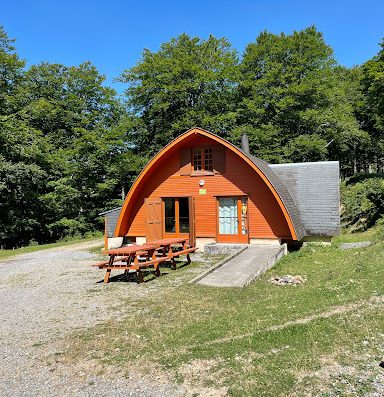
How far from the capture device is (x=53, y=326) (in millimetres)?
6418

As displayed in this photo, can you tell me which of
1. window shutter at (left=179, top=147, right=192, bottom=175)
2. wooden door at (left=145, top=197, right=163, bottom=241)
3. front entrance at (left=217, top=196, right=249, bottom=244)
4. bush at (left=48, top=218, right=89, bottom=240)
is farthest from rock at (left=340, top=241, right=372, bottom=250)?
bush at (left=48, top=218, right=89, bottom=240)

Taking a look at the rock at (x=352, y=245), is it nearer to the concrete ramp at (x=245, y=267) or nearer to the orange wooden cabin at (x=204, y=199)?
the orange wooden cabin at (x=204, y=199)

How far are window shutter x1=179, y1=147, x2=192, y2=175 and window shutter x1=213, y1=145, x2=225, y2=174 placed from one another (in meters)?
1.12

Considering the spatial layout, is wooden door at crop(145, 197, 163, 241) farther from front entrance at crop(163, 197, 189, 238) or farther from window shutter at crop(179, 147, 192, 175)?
window shutter at crop(179, 147, 192, 175)

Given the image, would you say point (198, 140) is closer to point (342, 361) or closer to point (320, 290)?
point (320, 290)

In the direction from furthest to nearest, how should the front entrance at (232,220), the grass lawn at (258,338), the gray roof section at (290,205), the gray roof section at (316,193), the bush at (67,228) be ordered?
1. the bush at (67,228)
2. the front entrance at (232,220)
3. the gray roof section at (316,193)
4. the gray roof section at (290,205)
5. the grass lawn at (258,338)

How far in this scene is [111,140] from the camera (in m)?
28.6

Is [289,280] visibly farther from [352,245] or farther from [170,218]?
[170,218]

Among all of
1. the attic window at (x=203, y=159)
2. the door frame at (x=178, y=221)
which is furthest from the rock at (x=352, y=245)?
the attic window at (x=203, y=159)

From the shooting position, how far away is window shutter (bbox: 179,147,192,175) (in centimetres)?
1608

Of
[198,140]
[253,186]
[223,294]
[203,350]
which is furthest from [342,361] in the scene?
[198,140]

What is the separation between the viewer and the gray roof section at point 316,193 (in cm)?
1417

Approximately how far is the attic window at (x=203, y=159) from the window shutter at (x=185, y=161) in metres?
0.26

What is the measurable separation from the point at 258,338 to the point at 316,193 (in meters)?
11.2
